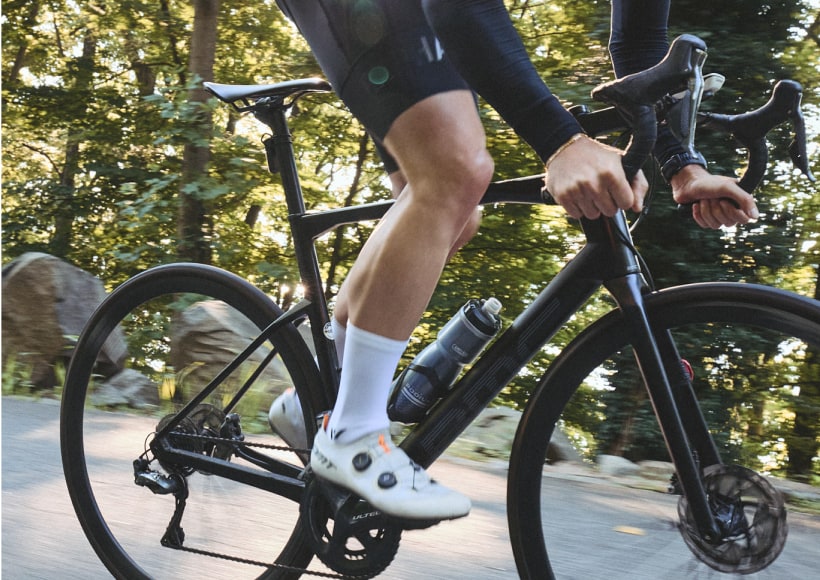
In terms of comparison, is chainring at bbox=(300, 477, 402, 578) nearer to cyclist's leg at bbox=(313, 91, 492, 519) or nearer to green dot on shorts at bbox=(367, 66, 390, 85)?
cyclist's leg at bbox=(313, 91, 492, 519)

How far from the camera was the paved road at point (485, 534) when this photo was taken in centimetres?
179

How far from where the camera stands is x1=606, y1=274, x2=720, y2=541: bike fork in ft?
5.69

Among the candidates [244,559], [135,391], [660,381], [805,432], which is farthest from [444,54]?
[135,391]

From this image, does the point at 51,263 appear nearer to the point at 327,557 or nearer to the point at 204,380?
the point at 204,380

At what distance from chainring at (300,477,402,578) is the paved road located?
381mm

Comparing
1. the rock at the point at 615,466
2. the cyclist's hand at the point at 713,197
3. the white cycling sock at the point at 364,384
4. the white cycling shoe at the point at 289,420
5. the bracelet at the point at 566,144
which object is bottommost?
the rock at the point at 615,466

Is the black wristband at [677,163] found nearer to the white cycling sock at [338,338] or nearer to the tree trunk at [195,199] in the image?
the white cycling sock at [338,338]

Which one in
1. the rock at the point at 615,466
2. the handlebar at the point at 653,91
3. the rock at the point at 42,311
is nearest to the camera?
the handlebar at the point at 653,91

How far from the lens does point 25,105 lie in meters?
13.0

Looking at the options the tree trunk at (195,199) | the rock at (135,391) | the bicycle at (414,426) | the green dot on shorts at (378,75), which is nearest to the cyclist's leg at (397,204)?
the green dot on shorts at (378,75)

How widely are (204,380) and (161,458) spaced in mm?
262

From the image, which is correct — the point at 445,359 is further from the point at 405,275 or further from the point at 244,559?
the point at 244,559

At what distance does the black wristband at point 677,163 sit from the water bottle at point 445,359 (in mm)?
489

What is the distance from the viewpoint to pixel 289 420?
2.29m
